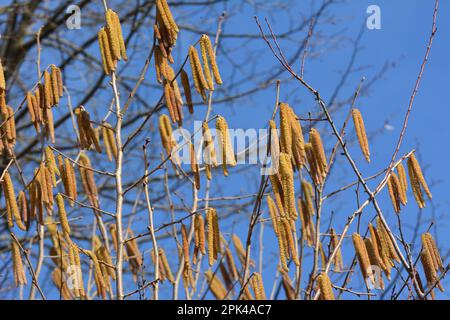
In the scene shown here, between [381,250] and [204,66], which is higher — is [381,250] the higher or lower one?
the lower one

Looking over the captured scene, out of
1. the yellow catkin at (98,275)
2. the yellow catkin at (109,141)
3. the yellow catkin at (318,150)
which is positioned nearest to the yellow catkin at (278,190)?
the yellow catkin at (318,150)

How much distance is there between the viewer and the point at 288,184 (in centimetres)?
226

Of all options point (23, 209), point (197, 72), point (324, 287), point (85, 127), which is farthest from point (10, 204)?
point (324, 287)

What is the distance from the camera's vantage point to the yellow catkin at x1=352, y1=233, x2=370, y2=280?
2484mm

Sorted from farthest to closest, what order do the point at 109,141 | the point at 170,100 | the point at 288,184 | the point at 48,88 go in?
the point at 109,141 < the point at 48,88 < the point at 170,100 < the point at 288,184

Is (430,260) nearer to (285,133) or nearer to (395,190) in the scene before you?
(395,190)

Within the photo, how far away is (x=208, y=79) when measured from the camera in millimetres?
2592

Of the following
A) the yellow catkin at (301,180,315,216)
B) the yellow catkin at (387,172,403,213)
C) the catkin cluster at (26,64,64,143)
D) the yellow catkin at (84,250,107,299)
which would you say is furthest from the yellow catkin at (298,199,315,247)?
the catkin cluster at (26,64,64,143)

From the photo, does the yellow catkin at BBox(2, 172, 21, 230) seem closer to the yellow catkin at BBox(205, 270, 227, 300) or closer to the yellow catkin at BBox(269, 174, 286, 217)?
the yellow catkin at BBox(205, 270, 227, 300)

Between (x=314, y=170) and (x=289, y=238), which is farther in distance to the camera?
(x=314, y=170)

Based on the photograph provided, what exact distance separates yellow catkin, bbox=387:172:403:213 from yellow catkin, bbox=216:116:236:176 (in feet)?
1.78

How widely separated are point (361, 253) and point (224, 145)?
55 cm
